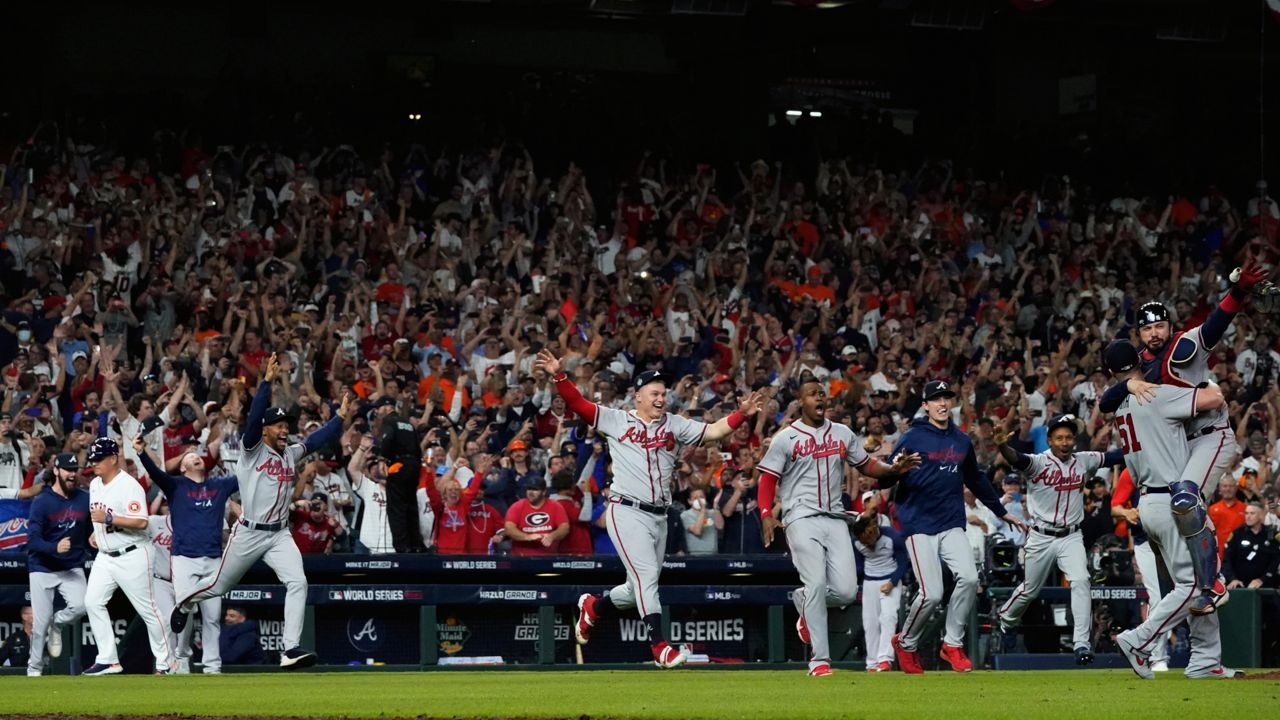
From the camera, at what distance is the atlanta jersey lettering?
13945 millimetres

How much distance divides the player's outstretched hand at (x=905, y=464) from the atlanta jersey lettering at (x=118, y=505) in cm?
600

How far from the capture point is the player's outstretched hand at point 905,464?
37.7 feet

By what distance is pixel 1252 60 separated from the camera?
108 ft

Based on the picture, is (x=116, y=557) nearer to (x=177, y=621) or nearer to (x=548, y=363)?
(x=177, y=621)

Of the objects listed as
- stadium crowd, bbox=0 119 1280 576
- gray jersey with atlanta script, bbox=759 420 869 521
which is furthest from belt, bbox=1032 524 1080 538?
gray jersey with atlanta script, bbox=759 420 869 521

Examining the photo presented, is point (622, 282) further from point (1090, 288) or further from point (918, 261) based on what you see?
point (1090, 288)

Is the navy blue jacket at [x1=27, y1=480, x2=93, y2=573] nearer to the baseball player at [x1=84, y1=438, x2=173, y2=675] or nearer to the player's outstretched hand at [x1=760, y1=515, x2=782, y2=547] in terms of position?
the baseball player at [x1=84, y1=438, x2=173, y2=675]

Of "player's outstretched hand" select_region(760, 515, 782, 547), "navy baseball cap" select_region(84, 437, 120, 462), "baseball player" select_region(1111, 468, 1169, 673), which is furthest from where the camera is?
"player's outstretched hand" select_region(760, 515, 782, 547)

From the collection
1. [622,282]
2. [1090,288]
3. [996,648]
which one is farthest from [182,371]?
[1090,288]

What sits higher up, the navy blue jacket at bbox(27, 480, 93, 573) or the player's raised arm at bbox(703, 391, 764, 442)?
the player's raised arm at bbox(703, 391, 764, 442)

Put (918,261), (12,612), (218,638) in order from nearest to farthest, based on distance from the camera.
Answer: (218,638) < (12,612) < (918,261)

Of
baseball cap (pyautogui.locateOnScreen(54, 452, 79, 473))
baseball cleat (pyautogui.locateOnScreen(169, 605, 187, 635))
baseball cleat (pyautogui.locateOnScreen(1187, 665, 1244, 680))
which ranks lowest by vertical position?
baseball cleat (pyautogui.locateOnScreen(1187, 665, 1244, 680))

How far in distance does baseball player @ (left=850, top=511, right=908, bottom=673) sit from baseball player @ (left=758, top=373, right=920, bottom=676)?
129 inches

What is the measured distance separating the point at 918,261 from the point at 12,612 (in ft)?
42.9
